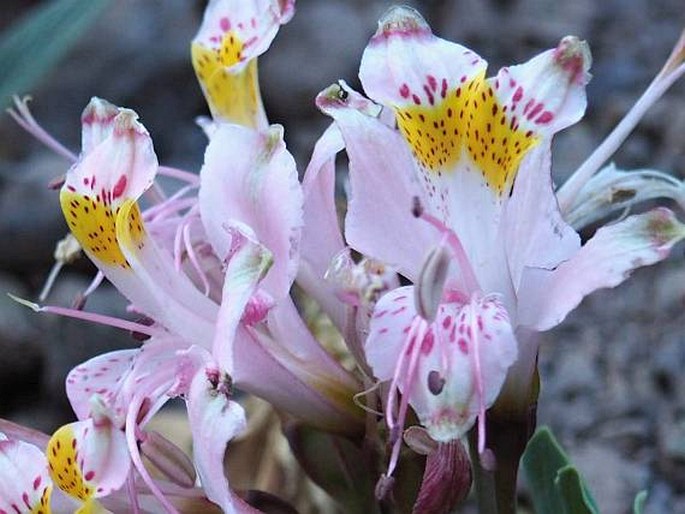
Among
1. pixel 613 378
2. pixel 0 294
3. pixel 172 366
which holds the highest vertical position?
pixel 172 366

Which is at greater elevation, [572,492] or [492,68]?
[572,492]

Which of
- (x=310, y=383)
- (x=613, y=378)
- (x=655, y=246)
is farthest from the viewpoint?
(x=613, y=378)

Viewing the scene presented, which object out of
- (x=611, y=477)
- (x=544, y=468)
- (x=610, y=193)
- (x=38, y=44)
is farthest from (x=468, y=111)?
(x=38, y=44)

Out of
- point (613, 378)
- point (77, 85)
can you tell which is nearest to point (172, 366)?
point (613, 378)

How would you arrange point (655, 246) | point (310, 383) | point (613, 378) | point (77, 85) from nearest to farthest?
point (655, 246) → point (310, 383) → point (613, 378) → point (77, 85)

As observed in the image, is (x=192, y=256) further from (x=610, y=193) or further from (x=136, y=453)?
(x=610, y=193)

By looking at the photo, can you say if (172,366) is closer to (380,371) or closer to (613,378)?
(380,371)

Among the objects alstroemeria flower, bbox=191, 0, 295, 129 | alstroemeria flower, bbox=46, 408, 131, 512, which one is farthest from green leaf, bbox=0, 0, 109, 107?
alstroemeria flower, bbox=46, 408, 131, 512
